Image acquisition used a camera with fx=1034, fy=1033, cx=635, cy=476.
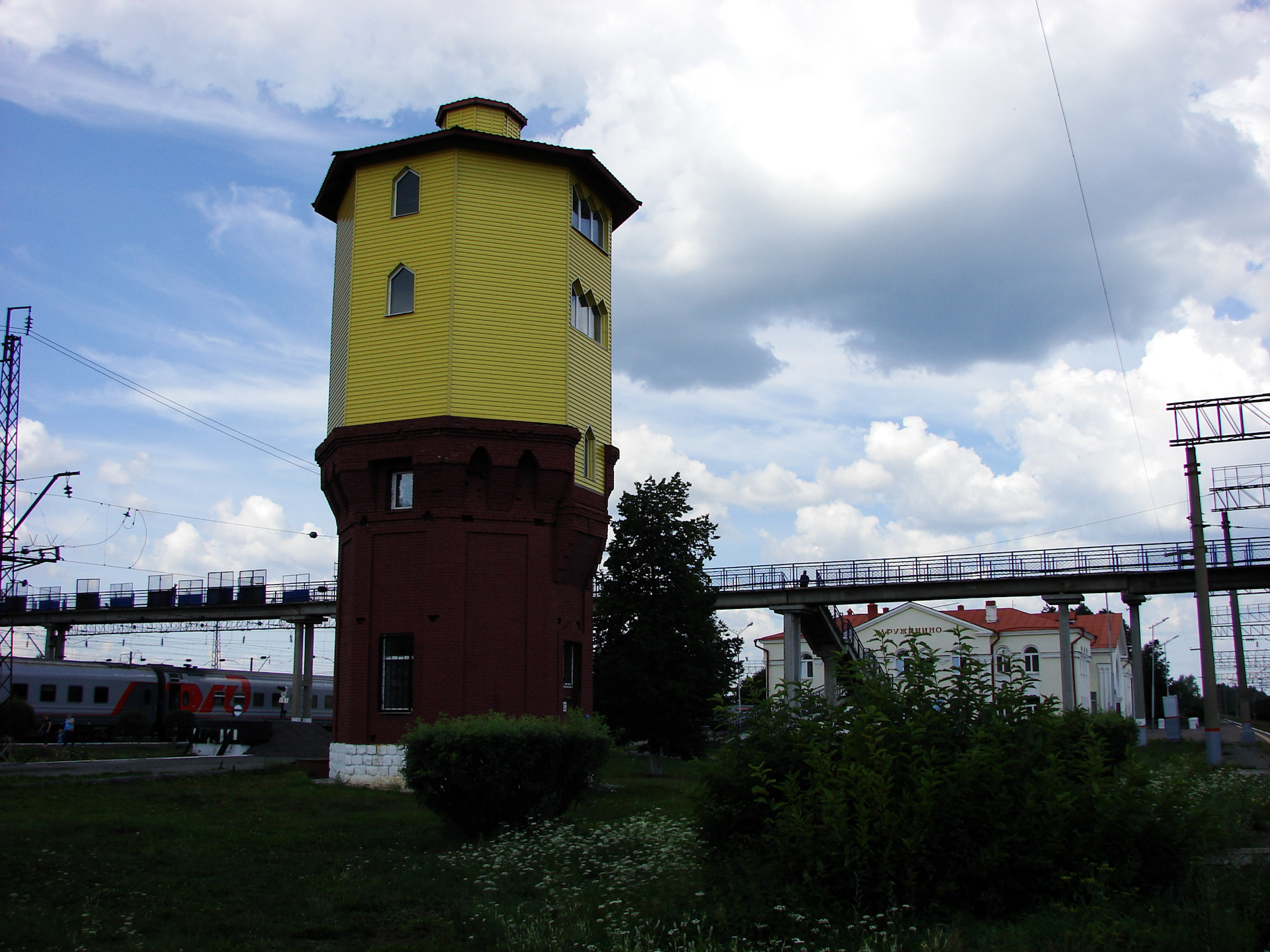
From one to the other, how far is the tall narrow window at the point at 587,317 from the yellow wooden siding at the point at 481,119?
4873mm

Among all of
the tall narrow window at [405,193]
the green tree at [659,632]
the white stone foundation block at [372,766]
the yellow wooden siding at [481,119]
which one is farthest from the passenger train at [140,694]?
the yellow wooden siding at [481,119]

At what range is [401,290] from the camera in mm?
26016

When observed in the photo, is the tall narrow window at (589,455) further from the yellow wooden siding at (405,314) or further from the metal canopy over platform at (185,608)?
the metal canopy over platform at (185,608)

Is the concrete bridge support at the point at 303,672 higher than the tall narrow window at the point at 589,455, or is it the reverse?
the tall narrow window at the point at 589,455

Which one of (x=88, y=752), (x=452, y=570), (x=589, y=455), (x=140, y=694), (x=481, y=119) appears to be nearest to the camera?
(x=452, y=570)

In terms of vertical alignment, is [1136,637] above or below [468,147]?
below

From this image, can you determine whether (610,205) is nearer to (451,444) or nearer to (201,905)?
(451,444)

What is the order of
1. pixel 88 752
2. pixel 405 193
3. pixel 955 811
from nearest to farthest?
pixel 955 811 → pixel 405 193 → pixel 88 752

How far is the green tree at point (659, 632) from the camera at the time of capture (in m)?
32.0

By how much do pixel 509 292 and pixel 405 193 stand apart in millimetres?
3917

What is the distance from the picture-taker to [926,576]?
160 ft

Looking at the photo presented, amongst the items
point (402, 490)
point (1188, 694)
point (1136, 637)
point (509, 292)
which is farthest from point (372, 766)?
point (1188, 694)

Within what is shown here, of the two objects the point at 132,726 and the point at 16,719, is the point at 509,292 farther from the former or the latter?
the point at 132,726

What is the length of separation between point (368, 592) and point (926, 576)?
102 feet
